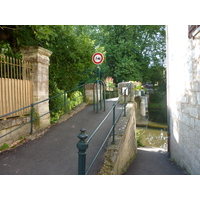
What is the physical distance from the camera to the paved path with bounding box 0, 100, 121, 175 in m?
2.71

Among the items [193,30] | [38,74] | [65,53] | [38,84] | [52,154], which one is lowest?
[52,154]

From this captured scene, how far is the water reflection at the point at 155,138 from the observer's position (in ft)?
32.2

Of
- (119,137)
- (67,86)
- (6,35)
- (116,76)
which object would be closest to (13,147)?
(119,137)

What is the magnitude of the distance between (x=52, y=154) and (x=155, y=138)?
941 centimetres

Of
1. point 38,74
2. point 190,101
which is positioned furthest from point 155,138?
point 38,74

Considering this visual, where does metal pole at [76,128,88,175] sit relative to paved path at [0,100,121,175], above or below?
above

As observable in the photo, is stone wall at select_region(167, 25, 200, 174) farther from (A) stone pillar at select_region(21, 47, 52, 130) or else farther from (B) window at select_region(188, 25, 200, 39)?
(A) stone pillar at select_region(21, 47, 52, 130)

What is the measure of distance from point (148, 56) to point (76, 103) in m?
13.4

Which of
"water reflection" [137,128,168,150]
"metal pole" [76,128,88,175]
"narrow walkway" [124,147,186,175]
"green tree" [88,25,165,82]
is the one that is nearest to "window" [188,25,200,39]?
"metal pole" [76,128,88,175]

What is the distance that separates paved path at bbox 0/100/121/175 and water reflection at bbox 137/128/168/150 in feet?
21.0

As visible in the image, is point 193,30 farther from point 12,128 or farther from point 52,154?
point 12,128

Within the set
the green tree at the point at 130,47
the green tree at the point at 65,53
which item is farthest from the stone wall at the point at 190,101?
the green tree at the point at 130,47

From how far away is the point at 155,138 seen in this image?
36.4ft

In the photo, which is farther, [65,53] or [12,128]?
[65,53]
